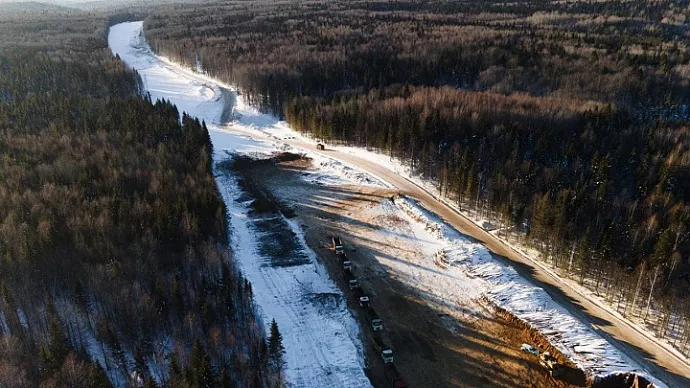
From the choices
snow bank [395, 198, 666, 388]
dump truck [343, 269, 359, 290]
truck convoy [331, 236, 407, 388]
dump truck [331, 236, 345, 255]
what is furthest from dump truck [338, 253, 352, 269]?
snow bank [395, 198, 666, 388]

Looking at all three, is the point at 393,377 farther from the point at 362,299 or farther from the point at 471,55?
the point at 471,55

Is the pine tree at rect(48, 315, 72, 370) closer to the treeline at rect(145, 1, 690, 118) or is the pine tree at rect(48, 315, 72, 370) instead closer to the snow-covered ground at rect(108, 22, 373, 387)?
the snow-covered ground at rect(108, 22, 373, 387)

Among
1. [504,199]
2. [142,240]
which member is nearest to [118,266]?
[142,240]

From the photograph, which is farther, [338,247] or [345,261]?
[338,247]

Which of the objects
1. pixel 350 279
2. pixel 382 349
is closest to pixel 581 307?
pixel 382 349

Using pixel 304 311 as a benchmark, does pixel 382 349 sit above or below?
above
